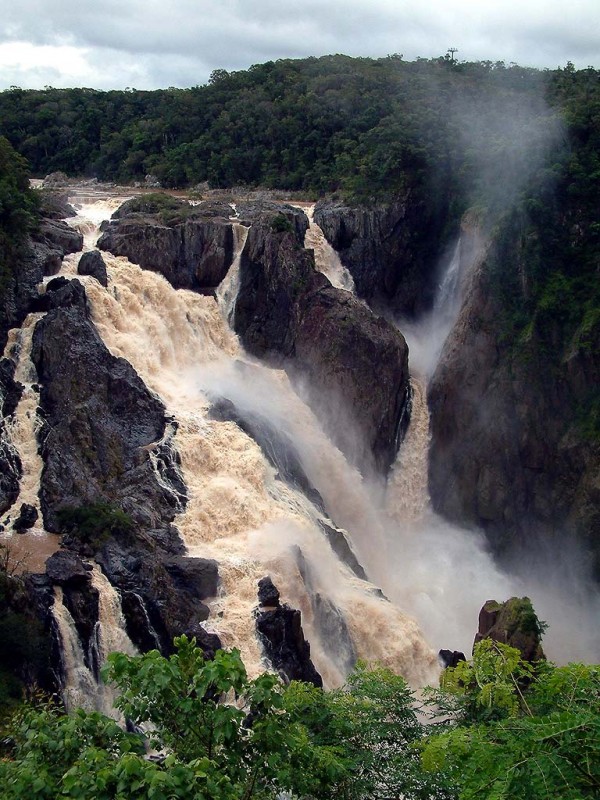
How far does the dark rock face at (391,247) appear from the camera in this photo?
4088cm

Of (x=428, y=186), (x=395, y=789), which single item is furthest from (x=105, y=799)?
(x=428, y=186)

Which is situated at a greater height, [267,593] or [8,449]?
[8,449]

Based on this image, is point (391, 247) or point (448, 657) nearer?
point (448, 657)

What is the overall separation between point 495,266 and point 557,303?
2.92 m

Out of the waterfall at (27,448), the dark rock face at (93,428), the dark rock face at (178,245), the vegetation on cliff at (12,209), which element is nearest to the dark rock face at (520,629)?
the dark rock face at (93,428)

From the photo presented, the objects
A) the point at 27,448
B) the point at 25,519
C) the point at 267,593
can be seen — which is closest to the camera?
the point at 267,593

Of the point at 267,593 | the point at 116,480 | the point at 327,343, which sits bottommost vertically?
the point at 267,593

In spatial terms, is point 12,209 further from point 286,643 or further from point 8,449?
point 286,643

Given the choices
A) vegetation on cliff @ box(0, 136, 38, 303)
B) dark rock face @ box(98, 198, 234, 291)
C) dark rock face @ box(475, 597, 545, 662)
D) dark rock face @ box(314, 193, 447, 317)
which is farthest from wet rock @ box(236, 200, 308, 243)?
dark rock face @ box(475, 597, 545, 662)

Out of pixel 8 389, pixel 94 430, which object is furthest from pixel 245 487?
pixel 8 389

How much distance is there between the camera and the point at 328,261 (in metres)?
40.3

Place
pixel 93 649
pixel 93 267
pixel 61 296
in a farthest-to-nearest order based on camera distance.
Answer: pixel 93 267
pixel 61 296
pixel 93 649

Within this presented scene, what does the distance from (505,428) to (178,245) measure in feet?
48.2

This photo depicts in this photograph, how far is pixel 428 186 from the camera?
139 ft
